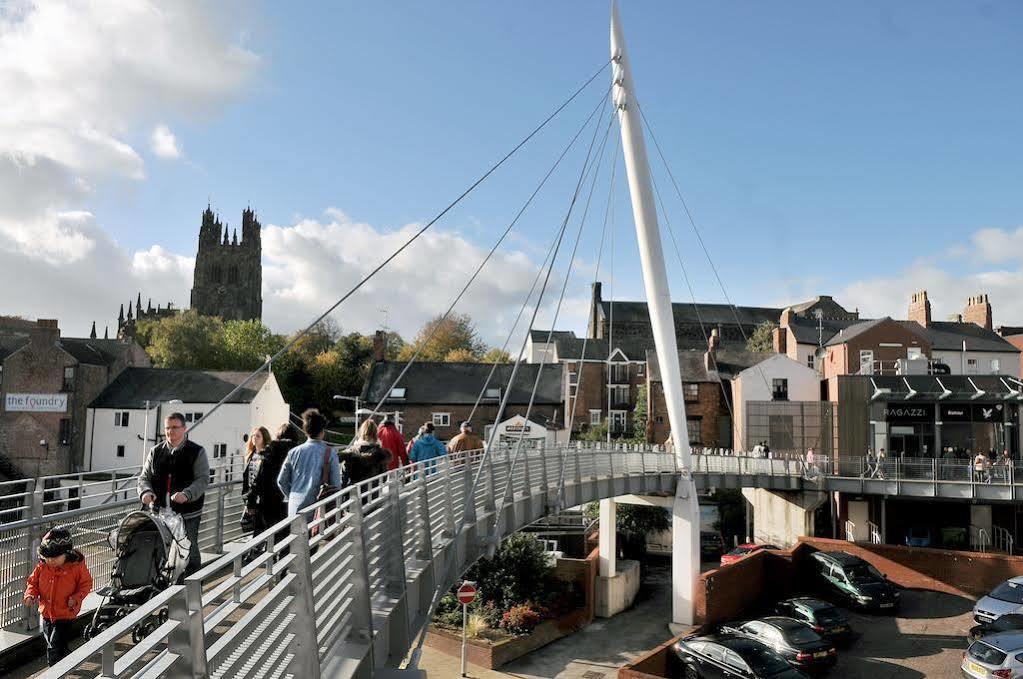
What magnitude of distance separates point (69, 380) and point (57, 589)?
159 ft

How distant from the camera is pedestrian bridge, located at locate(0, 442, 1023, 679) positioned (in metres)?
3.28

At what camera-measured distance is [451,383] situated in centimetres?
5206

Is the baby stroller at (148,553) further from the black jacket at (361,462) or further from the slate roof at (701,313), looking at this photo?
the slate roof at (701,313)

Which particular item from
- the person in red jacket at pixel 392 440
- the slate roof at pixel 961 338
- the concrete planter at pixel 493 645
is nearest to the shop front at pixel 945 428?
the slate roof at pixel 961 338

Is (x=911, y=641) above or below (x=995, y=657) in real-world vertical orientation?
below

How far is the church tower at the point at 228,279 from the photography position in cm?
12725

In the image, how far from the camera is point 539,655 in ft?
75.3

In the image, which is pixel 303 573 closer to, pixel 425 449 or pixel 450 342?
pixel 425 449

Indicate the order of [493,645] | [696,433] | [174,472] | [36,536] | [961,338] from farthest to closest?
[961,338], [696,433], [493,645], [36,536], [174,472]

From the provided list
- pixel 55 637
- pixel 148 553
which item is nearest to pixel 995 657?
pixel 148 553

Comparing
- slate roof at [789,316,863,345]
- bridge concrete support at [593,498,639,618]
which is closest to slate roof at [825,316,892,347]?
slate roof at [789,316,863,345]

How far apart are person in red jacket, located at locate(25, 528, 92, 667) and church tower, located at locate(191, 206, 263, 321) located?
126m

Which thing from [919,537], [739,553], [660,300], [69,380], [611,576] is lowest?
[611,576]

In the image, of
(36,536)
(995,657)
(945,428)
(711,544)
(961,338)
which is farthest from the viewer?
(961,338)
